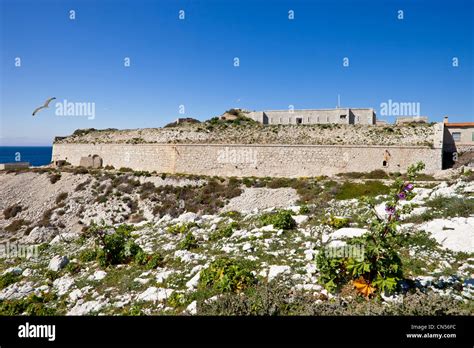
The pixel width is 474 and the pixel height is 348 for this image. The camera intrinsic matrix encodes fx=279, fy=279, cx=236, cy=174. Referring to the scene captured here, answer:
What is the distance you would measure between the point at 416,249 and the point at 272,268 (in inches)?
131

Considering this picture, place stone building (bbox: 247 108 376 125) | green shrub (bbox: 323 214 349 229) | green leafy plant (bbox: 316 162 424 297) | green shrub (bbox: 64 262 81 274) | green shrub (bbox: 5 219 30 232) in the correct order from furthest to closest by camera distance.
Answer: stone building (bbox: 247 108 376 125)
green shrub (bbox: 5 219 30 232)
green shrub (bbox: 323 214 349 229)
green shrub (bbox: 64 262 81 274)
green leafy plant (bbox: 316 162 424 297)

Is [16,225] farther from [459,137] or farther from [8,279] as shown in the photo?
[459,137]

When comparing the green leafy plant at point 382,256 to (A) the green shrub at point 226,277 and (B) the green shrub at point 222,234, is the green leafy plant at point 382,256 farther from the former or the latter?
(B) the green shrub at point 222,234

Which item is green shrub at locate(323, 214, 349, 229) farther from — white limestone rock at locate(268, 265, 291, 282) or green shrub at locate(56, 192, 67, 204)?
green shrub at locate(56, 192, 67, 204)

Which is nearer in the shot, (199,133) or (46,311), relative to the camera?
(46,311)

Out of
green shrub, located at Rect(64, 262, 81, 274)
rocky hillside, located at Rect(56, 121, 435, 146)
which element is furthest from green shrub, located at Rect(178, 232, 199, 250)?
rocky hillside, located at Rect(56, 121, 435, 146)

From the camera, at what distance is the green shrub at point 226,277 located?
5.35 m

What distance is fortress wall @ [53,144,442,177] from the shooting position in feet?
100

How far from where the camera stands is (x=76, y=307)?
19.4 ft

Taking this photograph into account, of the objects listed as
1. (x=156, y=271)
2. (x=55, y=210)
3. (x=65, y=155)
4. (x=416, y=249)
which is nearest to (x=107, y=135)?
(x=65, y=155)

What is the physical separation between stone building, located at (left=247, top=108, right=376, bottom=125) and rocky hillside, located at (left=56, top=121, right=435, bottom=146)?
5.62 metres

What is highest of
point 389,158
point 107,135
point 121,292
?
point 107,135

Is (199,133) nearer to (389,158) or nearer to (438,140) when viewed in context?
(389,158)
